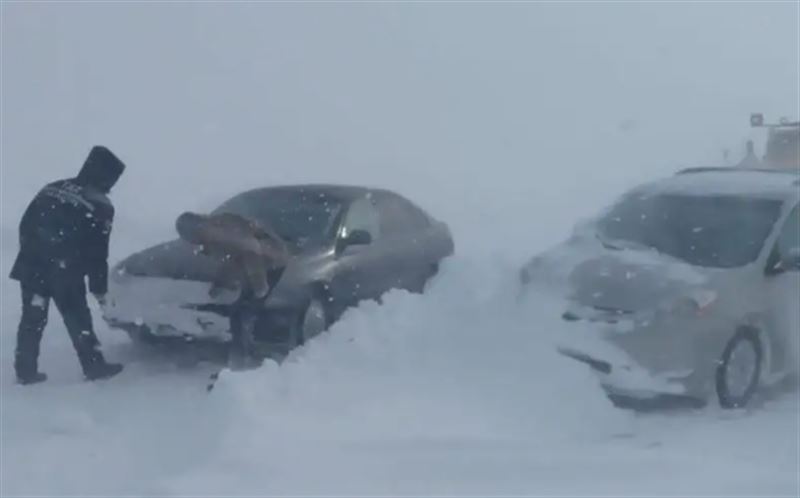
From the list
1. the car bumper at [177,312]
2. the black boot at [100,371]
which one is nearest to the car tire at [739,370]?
the car bumper at [177,312]

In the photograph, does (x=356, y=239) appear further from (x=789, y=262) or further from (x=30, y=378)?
(x=789, y=262)

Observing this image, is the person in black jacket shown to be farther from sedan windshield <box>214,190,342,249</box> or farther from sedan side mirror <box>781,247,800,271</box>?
sedan side mirror <box>781,247,800,271</box>

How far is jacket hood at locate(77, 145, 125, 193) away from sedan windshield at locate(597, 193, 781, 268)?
3.50m

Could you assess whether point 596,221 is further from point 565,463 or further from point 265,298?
point 565,463

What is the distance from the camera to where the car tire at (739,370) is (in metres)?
7.35

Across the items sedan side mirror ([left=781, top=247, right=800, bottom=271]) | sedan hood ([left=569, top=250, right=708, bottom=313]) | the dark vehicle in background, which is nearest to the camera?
sedan hood ([left=569, top=250, right=708, bottom=313])

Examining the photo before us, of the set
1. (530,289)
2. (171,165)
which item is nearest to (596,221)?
(530,289)

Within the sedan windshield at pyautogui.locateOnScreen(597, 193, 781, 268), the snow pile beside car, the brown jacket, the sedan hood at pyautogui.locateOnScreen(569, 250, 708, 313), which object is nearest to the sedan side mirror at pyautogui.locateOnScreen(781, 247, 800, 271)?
the sedan windshield at pyautogui.locateOnScreen(597, 193, 781, 268)

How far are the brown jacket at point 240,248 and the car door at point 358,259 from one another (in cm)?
49

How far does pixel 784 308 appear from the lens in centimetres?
776

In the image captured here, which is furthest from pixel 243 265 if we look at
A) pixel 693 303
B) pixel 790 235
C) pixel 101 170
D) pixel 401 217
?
pixel 790 235

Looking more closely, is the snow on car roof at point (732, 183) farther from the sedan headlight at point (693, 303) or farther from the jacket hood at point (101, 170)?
the jacket hood at point (101, 170)

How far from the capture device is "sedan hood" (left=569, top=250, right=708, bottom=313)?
24.1ft

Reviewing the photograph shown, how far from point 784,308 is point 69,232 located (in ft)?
15.8
